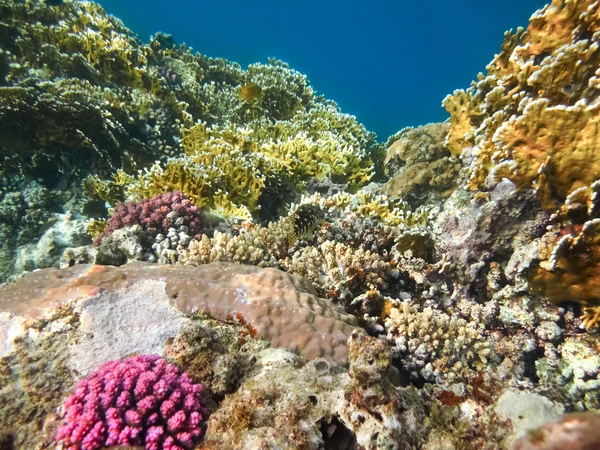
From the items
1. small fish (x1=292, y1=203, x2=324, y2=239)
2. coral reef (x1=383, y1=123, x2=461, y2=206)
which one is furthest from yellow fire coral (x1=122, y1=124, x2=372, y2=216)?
small fish (x1=292, y1=203, x2=324, y2=239)

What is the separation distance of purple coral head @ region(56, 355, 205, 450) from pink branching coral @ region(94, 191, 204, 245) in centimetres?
330

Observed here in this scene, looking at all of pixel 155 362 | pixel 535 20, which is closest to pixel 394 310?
pixel 155 362

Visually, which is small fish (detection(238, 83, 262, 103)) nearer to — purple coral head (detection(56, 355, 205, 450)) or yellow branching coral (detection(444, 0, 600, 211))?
yellow branching coral (detection(444, 0, 600, 211))

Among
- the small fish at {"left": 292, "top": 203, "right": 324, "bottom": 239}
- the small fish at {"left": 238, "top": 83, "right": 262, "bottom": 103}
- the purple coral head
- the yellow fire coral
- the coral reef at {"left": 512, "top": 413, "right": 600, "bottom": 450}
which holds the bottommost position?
the purple coral head

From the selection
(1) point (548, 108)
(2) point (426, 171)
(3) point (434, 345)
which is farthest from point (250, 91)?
(3) point (434, 345)

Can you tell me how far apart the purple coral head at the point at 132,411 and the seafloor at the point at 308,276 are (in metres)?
0.02

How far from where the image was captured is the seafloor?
2496 mm

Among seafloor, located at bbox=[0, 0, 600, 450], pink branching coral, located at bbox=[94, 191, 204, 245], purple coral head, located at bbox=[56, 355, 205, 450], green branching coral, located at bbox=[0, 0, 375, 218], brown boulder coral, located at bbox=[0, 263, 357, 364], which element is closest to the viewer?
purple coral head, located at bbox=[56, 355, 205, 450]

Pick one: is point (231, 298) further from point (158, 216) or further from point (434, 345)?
point (158, 216)

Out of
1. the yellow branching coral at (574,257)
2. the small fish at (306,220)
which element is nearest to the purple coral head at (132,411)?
the small fish at (306,220)

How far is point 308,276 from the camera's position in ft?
15.8

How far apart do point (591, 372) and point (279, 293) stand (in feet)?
11.8

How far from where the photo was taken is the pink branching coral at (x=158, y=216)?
5.73m

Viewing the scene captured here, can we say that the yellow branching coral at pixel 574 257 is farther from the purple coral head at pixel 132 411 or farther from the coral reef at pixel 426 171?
the purple coral head at pixel 132 411
